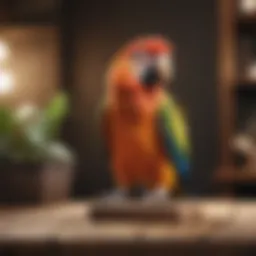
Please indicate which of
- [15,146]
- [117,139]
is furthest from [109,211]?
[117,139]

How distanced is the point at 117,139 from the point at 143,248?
33.7 inches

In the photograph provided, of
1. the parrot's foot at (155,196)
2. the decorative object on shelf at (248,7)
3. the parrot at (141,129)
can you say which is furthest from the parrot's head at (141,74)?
the decorative object on shelf at (248,7)

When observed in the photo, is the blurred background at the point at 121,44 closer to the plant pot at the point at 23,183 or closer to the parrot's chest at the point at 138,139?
the parrot's chest at the point at 138,139

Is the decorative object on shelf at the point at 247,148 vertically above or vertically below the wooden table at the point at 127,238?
above

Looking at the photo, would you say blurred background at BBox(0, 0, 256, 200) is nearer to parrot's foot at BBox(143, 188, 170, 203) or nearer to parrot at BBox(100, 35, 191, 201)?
parrot at BBox(100, 35, 191, 201)

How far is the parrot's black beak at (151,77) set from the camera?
191 centimetres

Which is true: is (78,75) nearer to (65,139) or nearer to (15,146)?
(65,139)

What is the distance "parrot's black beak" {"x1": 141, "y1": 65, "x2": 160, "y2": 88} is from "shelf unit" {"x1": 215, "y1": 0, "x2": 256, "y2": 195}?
484 mm

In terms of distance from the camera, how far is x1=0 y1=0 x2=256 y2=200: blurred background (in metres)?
2.43

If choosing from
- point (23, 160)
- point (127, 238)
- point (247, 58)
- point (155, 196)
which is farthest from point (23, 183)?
point (247, 58)

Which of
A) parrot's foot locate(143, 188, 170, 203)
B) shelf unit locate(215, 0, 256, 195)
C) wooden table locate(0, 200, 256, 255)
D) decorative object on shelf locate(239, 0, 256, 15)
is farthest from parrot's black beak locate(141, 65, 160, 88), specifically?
wooden table locate(0, 200, 256, 255)

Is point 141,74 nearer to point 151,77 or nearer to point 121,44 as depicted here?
point 151,77

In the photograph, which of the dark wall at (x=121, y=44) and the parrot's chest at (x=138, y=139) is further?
the dark wall at (x=121, y=44)

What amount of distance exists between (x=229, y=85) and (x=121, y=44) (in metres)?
0.42
